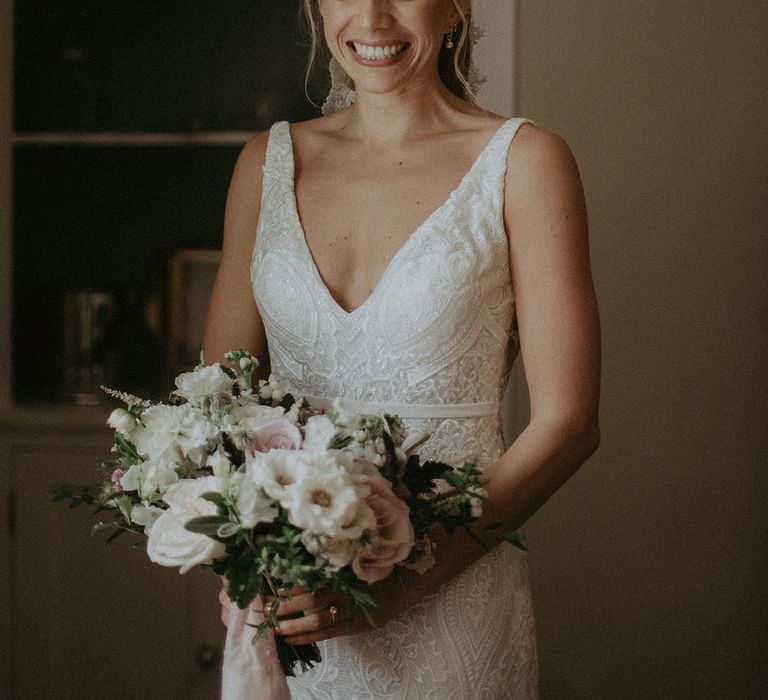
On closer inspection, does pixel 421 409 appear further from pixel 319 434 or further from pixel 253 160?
pixel 253 160

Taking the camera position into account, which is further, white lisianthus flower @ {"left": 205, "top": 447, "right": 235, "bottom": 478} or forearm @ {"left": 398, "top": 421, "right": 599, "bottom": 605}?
forearm @ {"left": 398, "top": 421, "right": 599, "bottom": 605}

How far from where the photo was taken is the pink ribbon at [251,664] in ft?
4.46

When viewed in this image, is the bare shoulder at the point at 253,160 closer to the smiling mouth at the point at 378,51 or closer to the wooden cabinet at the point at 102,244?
the smiling mouth at the point at 378,51

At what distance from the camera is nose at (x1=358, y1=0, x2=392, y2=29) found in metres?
1.57

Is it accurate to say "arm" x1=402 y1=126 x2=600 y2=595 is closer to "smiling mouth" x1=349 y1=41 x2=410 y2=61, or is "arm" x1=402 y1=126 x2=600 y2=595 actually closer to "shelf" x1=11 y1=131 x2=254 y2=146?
"smiling mouth" x1=349 y1=41 x2=410 y2=61

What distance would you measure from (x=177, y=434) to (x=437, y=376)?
0.47 metres

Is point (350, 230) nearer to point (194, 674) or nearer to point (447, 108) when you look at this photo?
point (447, 108)

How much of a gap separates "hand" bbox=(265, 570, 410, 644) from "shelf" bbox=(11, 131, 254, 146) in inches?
68.2

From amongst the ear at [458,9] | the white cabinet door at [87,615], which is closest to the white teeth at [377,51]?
the ear at [458,9]

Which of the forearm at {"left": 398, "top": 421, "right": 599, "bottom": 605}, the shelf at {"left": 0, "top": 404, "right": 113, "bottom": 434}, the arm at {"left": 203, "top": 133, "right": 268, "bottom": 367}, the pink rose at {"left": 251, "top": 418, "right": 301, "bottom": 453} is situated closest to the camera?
the pink rose at {"left": 251, "top": 418, "right": 301, "bottom": 453}

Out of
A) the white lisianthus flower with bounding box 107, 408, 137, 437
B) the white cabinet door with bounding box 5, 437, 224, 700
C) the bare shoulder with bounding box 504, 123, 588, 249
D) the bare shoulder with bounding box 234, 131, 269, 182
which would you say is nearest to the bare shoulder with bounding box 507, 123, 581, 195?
the bare shoulder with bounding box 504, 123, 588, 249

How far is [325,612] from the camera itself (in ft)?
4.29

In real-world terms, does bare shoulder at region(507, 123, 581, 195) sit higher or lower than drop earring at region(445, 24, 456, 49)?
lower

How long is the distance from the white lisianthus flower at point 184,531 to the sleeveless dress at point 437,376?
0.42 metres
